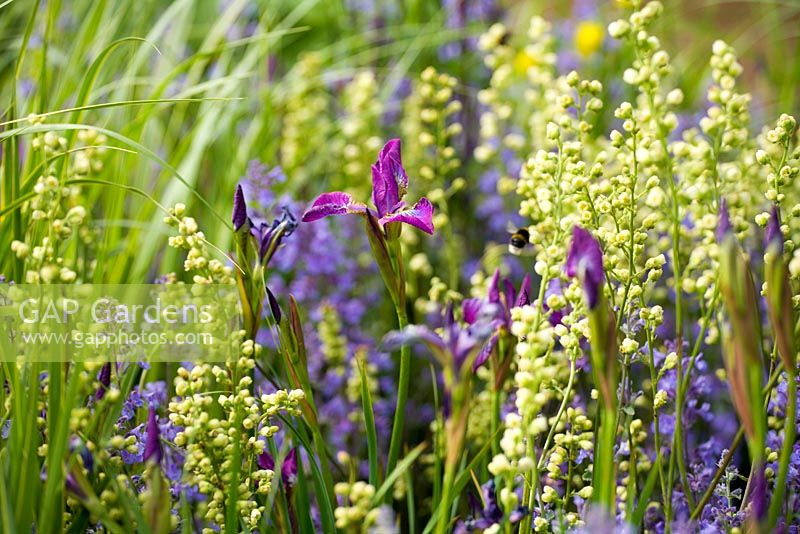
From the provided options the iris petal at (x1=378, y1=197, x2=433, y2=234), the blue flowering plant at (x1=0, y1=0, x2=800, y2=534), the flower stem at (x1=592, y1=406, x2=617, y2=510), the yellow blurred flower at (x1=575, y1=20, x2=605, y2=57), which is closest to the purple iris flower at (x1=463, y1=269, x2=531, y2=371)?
the blue flowering plant at (x1=0, y1=0, x2=800, y2=534)

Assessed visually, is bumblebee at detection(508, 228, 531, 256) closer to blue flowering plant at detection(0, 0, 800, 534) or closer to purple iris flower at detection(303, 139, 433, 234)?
blue flowering plant at detection(0, 0, 800, 534)

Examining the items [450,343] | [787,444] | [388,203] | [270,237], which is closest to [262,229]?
[270,237]

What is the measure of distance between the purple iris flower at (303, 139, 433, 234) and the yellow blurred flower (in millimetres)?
1998

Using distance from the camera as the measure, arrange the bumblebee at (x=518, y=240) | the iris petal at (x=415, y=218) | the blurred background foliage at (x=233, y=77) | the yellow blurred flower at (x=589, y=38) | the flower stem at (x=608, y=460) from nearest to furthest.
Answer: the flower stem at (x=608, y=460)
the iris petal at (x=415, y=218)
the bumblebee at (x=518, y=240)
the blurred background foliage at (x=233, y=77)
the yellow blurred flower at (x=589, y=38)

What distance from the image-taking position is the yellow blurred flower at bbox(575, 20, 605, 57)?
2867 millimetres

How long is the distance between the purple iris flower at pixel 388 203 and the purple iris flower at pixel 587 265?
23 cm

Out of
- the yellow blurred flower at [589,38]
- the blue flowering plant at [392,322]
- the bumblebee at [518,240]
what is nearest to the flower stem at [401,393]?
the blue flowering plant at [392,322]

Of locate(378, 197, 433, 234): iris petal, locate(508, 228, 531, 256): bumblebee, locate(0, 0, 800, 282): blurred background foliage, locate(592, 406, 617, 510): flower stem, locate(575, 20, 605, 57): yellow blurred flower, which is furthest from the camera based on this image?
locate(575, 20, 605, 57): yellow blurred flower

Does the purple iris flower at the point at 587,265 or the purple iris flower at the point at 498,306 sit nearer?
the purple iris flower at the point at 587,265

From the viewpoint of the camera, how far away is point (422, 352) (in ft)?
6.74

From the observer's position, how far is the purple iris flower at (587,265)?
0.78 metres

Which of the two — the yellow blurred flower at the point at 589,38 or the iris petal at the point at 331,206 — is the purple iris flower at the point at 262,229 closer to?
the iris petal at the point at 331,206

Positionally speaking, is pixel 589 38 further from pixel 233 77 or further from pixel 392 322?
pixel 233 77

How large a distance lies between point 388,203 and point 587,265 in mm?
331
